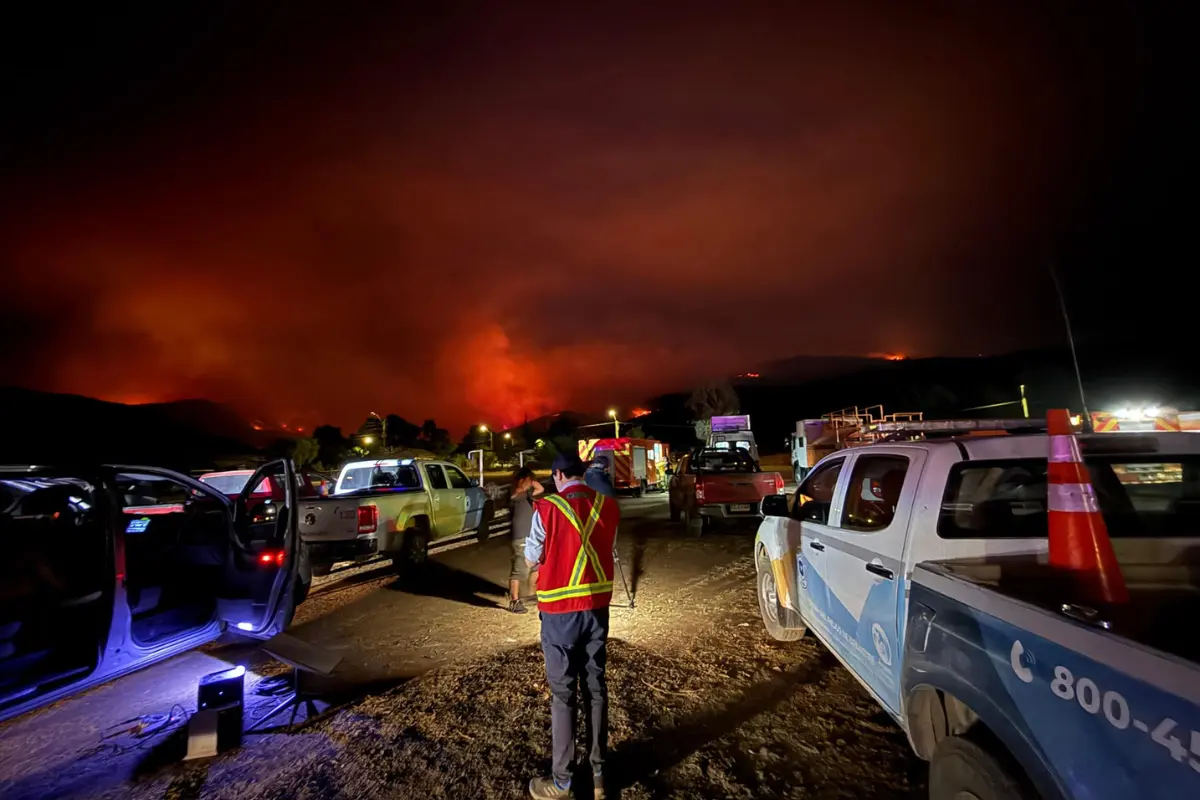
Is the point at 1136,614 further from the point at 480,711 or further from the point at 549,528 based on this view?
the point at 480,711

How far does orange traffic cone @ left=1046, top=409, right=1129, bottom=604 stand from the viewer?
84.4 inches

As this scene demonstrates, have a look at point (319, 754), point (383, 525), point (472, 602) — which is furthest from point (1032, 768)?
point (383, 525)

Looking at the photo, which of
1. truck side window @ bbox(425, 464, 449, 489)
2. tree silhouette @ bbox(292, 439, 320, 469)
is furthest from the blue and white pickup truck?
tree silhouette @ bbox(292, 439, 320, 469)

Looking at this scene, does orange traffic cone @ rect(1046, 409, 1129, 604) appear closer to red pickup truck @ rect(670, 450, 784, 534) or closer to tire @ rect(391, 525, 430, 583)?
tire @ rect(391, 525, 430, 583)

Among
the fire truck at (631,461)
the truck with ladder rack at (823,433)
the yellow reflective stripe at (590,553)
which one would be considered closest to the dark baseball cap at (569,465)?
the yellow reflective stripe at (590,553)

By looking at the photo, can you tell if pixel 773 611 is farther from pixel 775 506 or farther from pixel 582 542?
pixel 582 542

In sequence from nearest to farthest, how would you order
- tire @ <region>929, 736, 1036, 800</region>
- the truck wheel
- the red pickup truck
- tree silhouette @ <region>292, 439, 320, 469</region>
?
tire @ <region>929, 736, 1036, 800</region>, the red pickup truck, the truck wheel, tree silhouette @ <region>292, 439, 320, 469</region>

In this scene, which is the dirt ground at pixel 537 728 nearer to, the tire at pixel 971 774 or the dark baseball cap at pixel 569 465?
the tire at pixel 971 774

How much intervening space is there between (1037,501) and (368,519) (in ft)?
25.0

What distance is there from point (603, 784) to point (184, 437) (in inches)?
4829

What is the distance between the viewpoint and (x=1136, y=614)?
2143 mm

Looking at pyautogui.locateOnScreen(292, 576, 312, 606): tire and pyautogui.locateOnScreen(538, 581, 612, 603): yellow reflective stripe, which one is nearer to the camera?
pyautogui.locateOnScreen(538, 581, 612, 603): yellow reflective stripe

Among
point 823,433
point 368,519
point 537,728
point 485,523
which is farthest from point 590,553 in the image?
point 823,433

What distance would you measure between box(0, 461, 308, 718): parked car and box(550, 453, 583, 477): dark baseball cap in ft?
9.71
